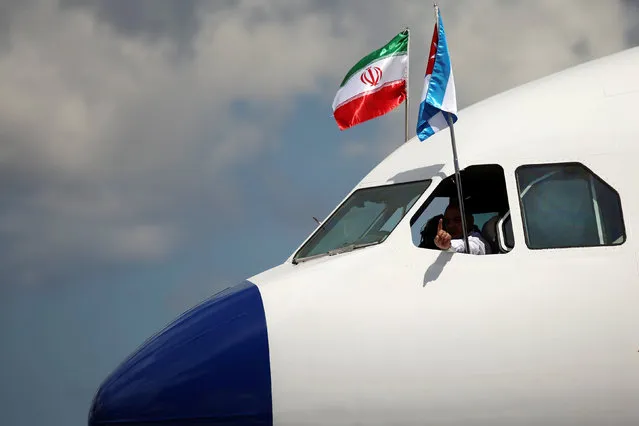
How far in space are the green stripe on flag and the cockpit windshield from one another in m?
6.95

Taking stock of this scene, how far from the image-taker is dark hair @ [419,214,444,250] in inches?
442

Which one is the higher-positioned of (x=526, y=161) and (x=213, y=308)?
(x=526, y=161)

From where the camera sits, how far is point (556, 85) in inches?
464

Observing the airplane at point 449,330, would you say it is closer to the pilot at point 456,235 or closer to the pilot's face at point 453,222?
the pilot at point 456,235

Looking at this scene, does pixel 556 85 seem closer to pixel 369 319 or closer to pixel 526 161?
pixel 526 161

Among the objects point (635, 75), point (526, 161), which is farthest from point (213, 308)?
point (635, 75)

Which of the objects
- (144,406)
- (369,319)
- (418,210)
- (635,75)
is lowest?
(144,406)

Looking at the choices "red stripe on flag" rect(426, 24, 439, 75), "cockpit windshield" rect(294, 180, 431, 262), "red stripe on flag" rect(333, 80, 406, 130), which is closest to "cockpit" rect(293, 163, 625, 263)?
"cockpit windshield" rect(294, 180, 431, 262)

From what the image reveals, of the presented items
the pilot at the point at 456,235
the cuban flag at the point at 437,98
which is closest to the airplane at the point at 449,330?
the pilot at the point at 456,235

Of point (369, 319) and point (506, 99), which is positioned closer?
point (369, 319)

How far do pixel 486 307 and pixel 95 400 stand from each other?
4561 mm

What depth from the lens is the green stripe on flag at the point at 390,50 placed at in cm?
1839

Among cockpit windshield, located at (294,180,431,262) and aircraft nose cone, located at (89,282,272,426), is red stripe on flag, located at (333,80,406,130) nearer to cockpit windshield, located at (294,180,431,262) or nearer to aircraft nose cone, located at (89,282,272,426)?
cockpit windshield, located at (294,180,431,262)

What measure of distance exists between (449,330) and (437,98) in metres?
3.02
